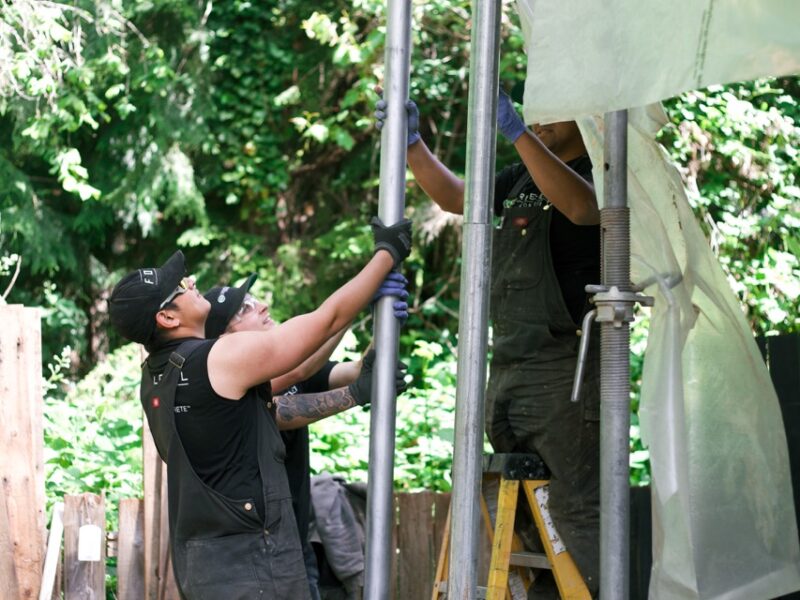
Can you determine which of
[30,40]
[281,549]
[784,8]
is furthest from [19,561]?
[30,40]

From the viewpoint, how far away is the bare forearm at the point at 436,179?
3.77 metres

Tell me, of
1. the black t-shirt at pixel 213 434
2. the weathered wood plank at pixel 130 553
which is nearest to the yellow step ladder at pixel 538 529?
the black t-shirt at pixel 213 434

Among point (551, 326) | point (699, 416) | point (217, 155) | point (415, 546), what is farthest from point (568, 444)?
point (217, 155)

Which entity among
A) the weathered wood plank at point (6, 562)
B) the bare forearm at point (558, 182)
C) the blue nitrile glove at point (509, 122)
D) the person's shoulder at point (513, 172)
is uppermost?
the person's shoulder at point (513, 172)

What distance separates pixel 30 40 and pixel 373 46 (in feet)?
8.76

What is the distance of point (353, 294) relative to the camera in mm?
3104

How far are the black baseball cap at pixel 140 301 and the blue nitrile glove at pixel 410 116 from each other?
90 cm

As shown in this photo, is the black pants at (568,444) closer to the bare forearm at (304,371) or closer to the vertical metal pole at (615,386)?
the vertical metal pole at (615,386)

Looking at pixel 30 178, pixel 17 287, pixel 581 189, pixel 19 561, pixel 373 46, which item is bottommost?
pixel 19 561

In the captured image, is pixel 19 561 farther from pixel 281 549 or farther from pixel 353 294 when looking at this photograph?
pixel 353 294

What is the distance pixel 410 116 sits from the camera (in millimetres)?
3258

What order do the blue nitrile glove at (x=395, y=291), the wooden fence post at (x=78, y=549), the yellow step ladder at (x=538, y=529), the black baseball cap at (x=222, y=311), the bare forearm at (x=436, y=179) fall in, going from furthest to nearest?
the wooden fence post at (x=78, y=549), the black baseball cap at (x=222, y=311), the bare forearm at (x=436, y=179), the yellow step ladder at (x=538, y=529), the blue nitrile glove at (x=395, y=291)

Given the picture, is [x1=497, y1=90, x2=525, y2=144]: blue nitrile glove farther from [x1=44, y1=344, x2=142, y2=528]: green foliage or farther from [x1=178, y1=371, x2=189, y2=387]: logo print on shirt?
[x1=44, y1=344, x2=142, y2=528]: green foliage

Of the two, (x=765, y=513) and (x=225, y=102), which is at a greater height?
(x=225, y=102)
